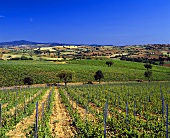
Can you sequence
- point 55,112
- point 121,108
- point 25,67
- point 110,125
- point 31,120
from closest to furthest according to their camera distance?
point 110,125
point 31,120
point 55,112
point 121,108
point 25,67

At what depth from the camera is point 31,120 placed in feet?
58.3

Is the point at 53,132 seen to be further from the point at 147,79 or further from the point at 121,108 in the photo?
the point at 147,79

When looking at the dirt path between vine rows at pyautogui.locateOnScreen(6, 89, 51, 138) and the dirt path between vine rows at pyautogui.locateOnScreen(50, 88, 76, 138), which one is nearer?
the dirt path between vine rows at pyautogui.locateOnScreen(6, 89, 51, 138)

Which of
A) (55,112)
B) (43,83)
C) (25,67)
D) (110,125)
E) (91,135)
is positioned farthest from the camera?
(25,67)

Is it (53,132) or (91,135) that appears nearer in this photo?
(91,135)

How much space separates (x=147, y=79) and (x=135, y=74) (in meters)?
6.02

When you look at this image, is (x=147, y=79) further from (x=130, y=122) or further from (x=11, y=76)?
(x=130, y=122)

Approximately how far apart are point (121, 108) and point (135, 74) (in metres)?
73.9

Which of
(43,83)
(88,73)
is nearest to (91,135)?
(43,83)

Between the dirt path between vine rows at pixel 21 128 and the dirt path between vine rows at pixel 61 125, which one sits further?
the dirt path between vine rows at pixel 61 125

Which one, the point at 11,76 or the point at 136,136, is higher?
the point at 136,136

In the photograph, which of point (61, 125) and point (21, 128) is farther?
point (61, 125)

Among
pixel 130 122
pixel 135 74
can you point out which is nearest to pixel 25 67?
pixel 135 74

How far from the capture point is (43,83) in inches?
3049
